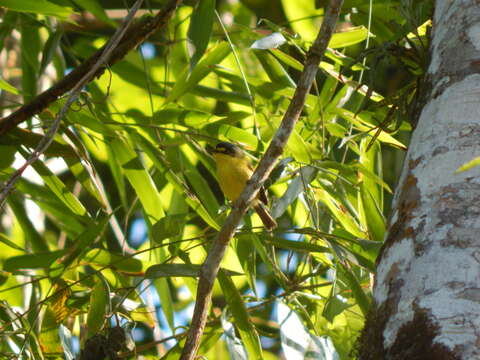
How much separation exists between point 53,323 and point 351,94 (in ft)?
4.41

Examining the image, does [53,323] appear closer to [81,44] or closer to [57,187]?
[57,187]

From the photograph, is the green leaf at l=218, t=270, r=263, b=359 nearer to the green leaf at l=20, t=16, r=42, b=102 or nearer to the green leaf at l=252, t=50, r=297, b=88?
the green leaf at l=252, t=50, r=297, b=88

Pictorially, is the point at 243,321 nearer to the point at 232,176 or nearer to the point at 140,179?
the point at 140,179

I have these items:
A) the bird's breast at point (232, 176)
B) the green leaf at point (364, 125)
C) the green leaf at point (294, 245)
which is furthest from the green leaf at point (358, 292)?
the bird's breast at point (232, 176)

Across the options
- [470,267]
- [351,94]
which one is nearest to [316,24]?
[351,94]

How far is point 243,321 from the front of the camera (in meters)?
2.27

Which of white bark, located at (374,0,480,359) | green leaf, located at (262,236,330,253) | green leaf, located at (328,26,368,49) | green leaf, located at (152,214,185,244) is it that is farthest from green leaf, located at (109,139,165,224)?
white bark, located at (374,0,480,359)

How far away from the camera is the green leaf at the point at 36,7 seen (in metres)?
2.50

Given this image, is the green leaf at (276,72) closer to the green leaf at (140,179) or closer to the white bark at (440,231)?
the green leaf at (140,179)

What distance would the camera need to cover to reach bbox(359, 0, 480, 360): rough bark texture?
1.17 m

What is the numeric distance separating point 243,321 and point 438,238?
1.08 metres

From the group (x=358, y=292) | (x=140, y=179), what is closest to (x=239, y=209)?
(x=358, y=292)

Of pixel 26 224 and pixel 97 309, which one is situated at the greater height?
pixel 26 224

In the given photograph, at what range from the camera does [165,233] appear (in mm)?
2217
